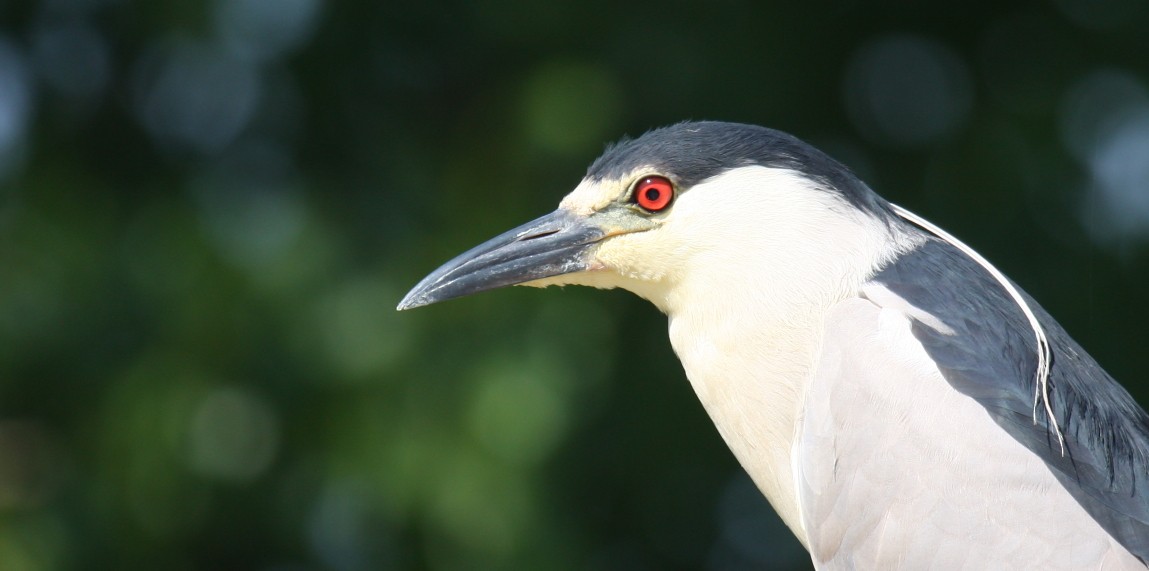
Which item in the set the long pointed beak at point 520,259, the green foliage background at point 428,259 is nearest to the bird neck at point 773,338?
the long pointed beak at point 520,259

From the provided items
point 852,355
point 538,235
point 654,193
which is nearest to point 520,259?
point 538,235

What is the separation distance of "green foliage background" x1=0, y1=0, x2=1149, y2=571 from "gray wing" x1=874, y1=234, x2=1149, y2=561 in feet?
6.01

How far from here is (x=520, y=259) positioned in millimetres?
2443

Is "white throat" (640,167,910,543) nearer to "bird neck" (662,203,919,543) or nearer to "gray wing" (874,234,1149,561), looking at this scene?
"bird neck" (662,203,919,543)

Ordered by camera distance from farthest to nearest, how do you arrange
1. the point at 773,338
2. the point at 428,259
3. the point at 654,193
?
the point at 428,259
the point at 654,193
the point at 773,338

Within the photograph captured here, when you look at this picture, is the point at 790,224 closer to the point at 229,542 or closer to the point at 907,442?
the point at 907,442

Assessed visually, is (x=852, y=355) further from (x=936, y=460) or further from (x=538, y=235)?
(x=538, y=235)

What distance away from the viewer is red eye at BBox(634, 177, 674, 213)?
237cm

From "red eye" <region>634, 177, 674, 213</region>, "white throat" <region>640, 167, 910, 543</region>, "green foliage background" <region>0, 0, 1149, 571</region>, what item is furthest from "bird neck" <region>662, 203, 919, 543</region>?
"green foliage background" <region>0, 0, 1149, 571</region>

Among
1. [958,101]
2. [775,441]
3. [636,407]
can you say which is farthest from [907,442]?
[958,101]

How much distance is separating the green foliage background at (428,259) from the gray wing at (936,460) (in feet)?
5.99

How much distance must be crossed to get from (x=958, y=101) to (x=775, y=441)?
2.83 metres

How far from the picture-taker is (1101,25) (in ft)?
14.5

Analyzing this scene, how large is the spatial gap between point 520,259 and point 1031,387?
104cm
